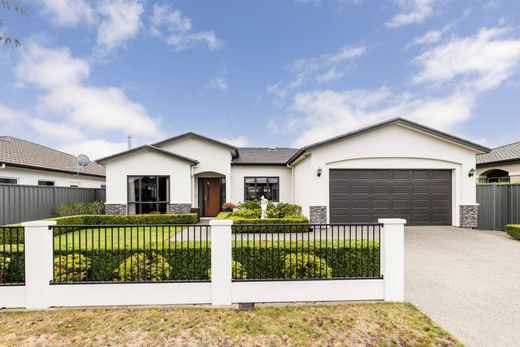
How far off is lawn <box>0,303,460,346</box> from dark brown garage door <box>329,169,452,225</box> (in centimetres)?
713

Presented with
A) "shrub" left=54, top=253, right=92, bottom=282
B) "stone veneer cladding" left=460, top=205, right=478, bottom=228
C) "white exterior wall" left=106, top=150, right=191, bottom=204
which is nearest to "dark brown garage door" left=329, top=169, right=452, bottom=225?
"stone veneer cladding" left=460, top=205, right=478, bottom=228

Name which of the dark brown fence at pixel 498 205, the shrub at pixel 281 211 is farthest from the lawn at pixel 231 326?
the dark brown fence at pixel 498 205

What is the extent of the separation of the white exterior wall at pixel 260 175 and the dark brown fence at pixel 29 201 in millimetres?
8717

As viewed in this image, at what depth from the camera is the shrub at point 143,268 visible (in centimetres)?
443

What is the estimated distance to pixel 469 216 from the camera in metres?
10.8

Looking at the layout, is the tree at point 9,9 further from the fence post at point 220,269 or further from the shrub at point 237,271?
the shrub at point 237,271

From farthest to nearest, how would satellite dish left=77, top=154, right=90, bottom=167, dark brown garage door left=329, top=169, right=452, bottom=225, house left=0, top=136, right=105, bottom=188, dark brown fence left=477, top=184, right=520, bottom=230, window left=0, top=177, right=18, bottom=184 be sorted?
satellite dish left=77, top=154, right=90, bottom=167, house left=0, top=136, right=105, bottom=188, window left=0, top=177, right=18, bottom=184, dark brown garage door left=329, top=169, right=452, bottom=225, dark brown fence left=477, top=184, right=520, bottom=230

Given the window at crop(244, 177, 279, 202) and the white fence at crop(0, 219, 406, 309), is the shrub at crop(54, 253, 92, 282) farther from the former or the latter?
the window at crop(244, 177, 279, 202)

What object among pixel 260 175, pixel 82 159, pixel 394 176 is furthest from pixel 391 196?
pixel 82 159

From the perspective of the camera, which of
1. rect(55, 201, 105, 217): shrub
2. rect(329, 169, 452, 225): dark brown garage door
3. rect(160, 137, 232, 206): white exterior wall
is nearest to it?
rect(329, 169, 452, 225): dark brown garage door

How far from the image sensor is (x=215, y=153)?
15102mm

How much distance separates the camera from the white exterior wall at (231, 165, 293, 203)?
15641 millimetres

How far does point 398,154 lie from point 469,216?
4.23 meters

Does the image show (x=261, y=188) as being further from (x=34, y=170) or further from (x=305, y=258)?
(x=34, y=170)
